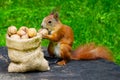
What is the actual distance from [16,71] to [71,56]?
821mm

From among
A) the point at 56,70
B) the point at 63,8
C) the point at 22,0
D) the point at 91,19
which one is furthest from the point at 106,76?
the point at 22,0

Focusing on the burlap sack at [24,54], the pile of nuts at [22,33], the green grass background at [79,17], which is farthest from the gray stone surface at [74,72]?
the green grass background at [79,17]

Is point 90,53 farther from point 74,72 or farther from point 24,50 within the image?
point 24,50

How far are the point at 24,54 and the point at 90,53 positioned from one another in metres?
1.06

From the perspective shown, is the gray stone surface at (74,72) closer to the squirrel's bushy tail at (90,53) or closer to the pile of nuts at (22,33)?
the squirrel's bushy tail at (90,53)

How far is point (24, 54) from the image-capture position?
561 cm

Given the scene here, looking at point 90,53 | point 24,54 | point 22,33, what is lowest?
point 90,53

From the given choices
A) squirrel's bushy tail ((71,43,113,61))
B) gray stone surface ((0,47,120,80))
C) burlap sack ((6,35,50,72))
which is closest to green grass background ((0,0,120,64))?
squirrel's bushy tail ((71,43,113,61))

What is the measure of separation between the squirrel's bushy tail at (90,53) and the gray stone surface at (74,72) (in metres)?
0.09

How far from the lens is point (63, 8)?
31.8ft

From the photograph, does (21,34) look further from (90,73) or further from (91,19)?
(91,19)

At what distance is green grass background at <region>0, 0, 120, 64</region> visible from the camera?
8.52 m

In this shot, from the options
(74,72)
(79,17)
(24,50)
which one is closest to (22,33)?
(24,50)

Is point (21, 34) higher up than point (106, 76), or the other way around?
point (21, 34)
